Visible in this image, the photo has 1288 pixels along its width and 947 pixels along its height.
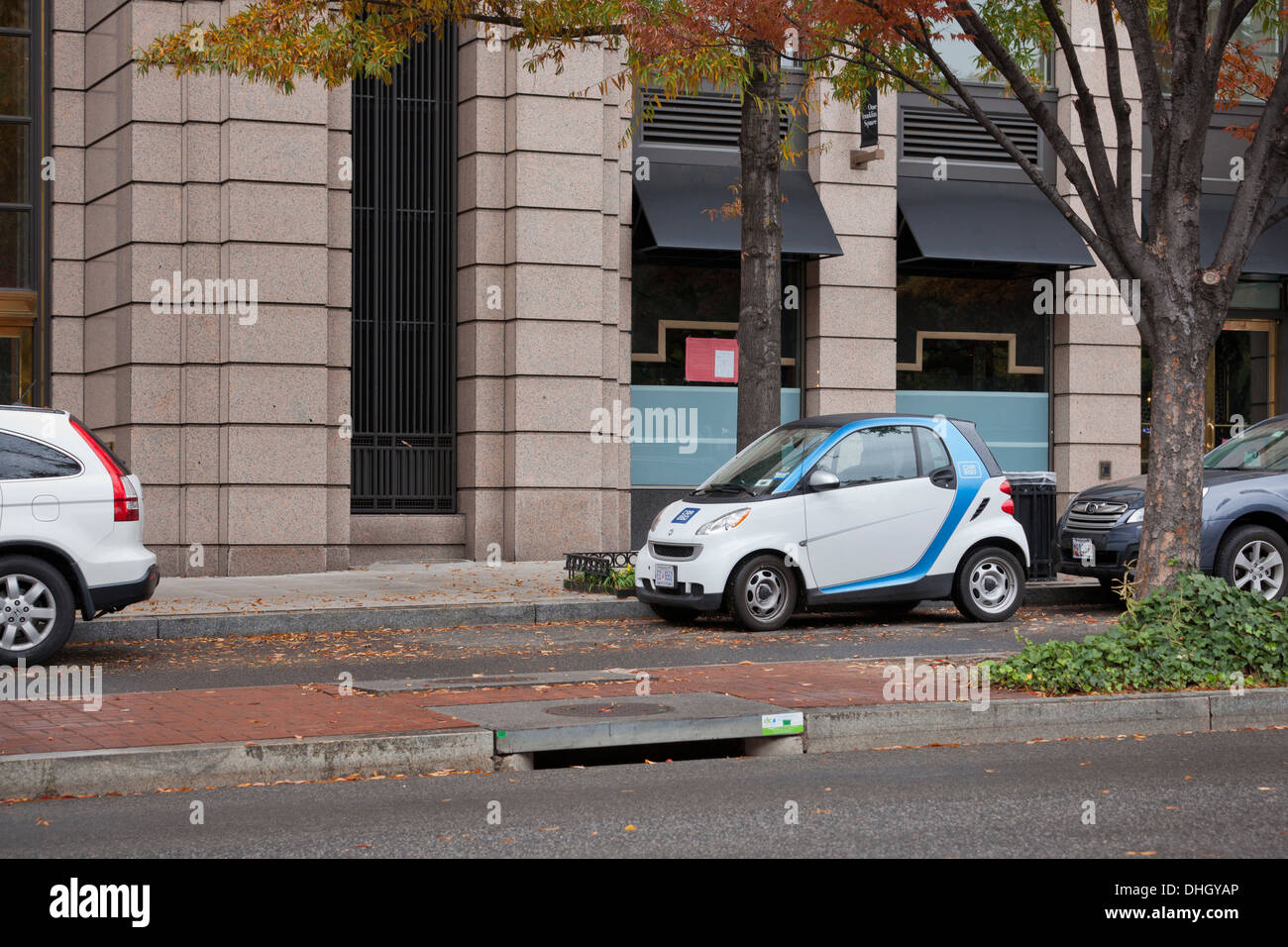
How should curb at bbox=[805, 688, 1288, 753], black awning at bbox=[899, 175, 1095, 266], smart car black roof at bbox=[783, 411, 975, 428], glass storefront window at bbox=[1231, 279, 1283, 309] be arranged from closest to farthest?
curb at bbox=[805, 688, 1288, 753]
smart car black roof at bbox=[783, 411, 975, 428]
black awning at bbox=[899, 175, 1095, 266]
glass storefront window at bbox=[1231, 279, 1283, 309]

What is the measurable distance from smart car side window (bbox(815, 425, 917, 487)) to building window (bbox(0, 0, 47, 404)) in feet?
35.9

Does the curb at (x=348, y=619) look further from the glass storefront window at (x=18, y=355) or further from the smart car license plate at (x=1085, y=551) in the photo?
the glass storefront window at (x=18, y=355)

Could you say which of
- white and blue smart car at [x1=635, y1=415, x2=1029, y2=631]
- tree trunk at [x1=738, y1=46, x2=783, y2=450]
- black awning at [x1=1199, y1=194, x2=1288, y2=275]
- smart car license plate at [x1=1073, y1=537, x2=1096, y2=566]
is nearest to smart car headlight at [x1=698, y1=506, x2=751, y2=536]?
white and blue smart car at [x1=635, y1=415, x2=1029, y2=631]

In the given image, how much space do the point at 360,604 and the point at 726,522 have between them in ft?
11.4

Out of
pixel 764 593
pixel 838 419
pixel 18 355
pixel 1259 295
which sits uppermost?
pixel 1259 295

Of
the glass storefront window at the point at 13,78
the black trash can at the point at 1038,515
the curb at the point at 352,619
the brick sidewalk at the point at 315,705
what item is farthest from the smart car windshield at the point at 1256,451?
the glass storefront window at the point at 13,78

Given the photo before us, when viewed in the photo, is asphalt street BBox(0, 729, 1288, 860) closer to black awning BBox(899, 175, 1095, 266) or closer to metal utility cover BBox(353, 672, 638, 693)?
metal utility cover BBox(353, 672, 638, 693)

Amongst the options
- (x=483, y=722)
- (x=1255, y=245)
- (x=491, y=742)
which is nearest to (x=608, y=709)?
(x=483, y=722)

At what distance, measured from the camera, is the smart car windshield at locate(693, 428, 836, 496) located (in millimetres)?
12852

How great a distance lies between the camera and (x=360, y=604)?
45.3ft

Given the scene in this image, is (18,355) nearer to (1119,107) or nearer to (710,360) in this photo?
(710,360)

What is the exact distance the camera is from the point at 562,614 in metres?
14.0

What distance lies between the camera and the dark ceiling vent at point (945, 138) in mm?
20797

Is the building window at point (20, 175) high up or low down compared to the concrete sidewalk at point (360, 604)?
up
